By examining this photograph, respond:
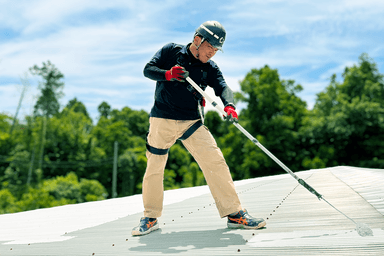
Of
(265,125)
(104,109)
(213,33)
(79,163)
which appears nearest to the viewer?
(213,33)

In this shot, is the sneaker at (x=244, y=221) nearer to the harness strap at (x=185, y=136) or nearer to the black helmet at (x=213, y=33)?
the harness strap at (x=185, y=136)

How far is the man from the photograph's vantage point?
332cm

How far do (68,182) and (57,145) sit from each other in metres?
12.1

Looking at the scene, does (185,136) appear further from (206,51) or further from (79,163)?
(79,163)

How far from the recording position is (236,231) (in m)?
3.09

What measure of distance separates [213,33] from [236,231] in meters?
1.71

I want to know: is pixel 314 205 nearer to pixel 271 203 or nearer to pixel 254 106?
pixel 271 203

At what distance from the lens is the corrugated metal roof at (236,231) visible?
2436mm

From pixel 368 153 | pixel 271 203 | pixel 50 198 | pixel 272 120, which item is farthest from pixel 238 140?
pixel 271 203

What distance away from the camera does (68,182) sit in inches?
1489

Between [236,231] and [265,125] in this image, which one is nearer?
[236,231]

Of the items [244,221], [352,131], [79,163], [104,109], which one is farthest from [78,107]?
[244,221]

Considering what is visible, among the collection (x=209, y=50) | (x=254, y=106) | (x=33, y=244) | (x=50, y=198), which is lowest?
(x=50, y=198)

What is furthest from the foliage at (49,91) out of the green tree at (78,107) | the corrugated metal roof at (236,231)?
the corrugated metal roof at (236,231)
